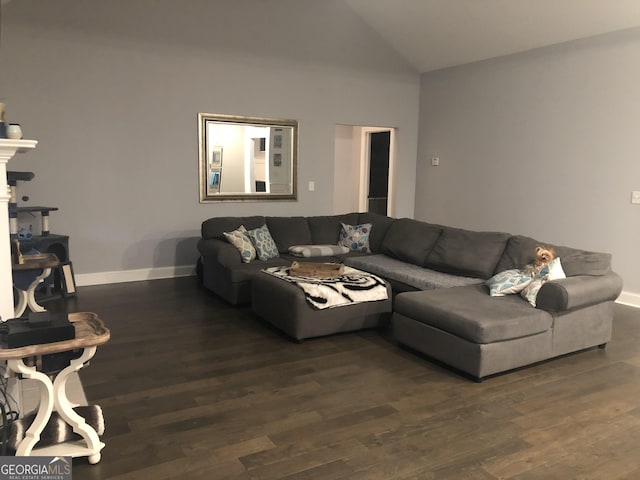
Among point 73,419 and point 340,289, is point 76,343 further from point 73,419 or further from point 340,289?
point 340,289

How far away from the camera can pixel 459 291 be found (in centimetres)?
405

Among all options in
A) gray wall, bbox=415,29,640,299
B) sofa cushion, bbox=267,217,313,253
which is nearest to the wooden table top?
sofa cushion, bbox=267,217,313,253

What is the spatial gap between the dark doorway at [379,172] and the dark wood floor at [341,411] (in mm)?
5344

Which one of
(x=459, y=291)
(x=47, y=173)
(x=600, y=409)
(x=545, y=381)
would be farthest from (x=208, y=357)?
(x=47, y=173)

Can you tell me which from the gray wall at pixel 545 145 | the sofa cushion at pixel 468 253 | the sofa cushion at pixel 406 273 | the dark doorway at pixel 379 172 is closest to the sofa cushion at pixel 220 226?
the sofa cushion at pixel 406 273

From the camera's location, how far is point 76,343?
230 cm

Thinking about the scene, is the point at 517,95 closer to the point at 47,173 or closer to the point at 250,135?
the point at 250,135

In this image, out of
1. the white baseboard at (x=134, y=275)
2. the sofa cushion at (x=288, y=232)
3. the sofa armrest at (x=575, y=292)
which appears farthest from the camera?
the sofa cushion at (x=288, y=232)

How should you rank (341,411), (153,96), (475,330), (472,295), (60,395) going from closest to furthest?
(60,395) < (341,411) < (475,330) < (472,295) < (153,96)

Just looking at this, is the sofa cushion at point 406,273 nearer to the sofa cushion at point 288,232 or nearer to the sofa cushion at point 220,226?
the sofa cushion at point 288,232

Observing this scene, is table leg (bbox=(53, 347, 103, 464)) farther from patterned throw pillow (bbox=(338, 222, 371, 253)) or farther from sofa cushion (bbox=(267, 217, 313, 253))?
patterned throw pillow (bbox=(338, 222, 371, 253))

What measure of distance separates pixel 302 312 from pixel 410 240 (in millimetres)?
1922

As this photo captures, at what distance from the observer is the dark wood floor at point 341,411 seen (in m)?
2.45

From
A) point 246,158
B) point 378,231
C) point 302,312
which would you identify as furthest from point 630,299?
point 246,158
